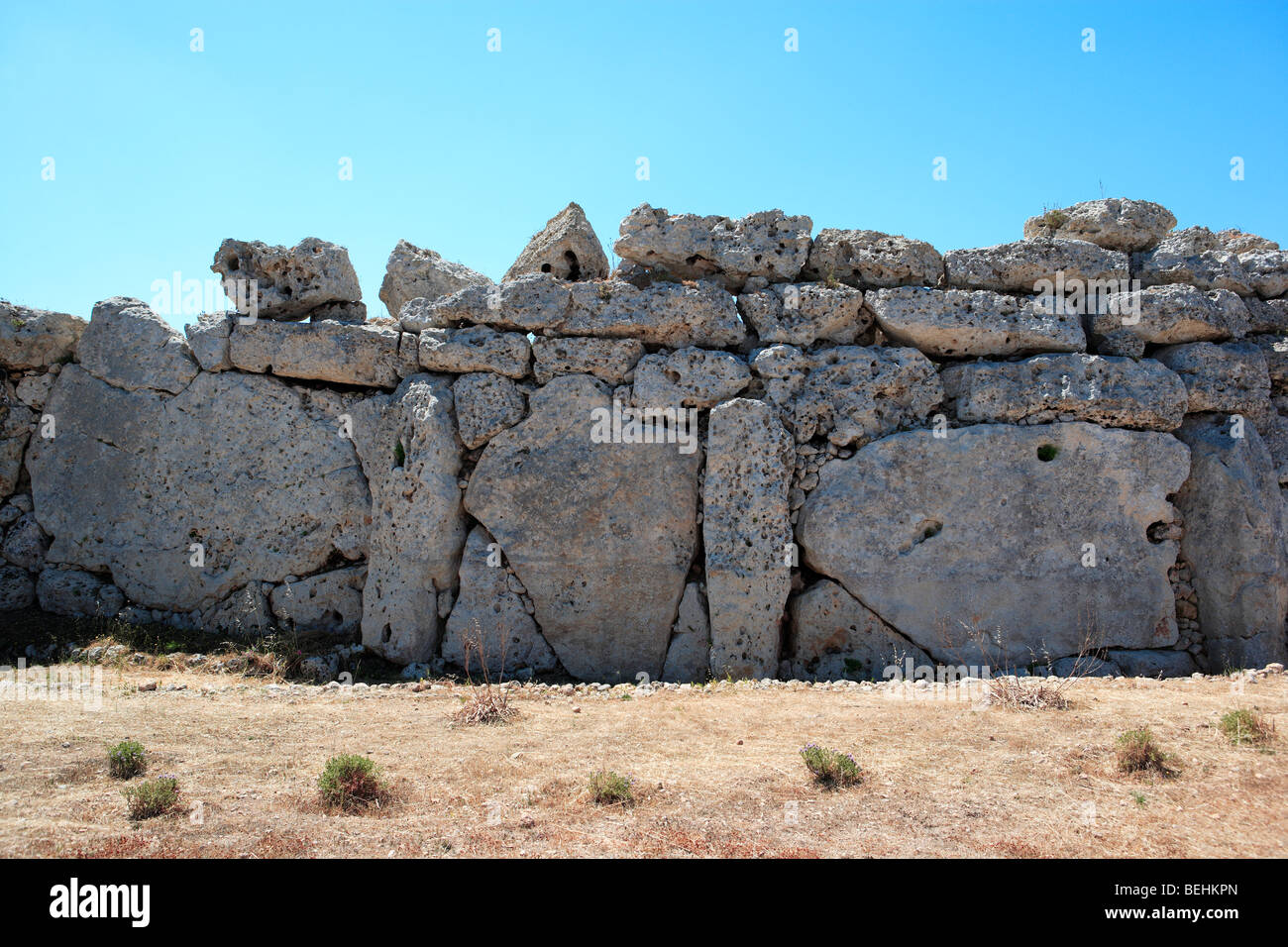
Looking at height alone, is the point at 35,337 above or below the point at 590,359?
above

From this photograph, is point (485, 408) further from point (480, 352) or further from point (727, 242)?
point (727, 242)

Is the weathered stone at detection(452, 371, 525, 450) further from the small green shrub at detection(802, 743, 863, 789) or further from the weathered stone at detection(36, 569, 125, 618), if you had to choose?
the small green shrub at detection(802, 743, 863, 789)

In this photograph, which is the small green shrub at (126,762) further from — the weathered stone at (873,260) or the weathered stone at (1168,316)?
the weathered stone at (1168,316)

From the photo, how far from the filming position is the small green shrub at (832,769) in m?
4.55

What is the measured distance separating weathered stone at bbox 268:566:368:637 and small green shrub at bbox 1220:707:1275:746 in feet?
23.5

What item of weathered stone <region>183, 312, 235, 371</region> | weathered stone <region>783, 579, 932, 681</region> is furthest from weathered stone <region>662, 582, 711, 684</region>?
weathered stone <region>183, 312, 235, 371</region>

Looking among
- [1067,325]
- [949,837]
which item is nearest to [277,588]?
[949,837]

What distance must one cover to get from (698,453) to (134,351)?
610 centimetres

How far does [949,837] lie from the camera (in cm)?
383

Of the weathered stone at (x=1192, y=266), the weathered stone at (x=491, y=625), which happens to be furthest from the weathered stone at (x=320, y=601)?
the weathered stone at (x=1192, y=266)

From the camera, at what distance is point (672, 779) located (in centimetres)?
472

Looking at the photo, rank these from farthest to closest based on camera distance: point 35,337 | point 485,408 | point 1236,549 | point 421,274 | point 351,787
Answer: point 421,274 < point 35,337 < point 485,408 < point 1236,549 < point 351,787

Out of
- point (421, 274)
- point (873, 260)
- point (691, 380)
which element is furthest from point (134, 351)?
point (873, 260)

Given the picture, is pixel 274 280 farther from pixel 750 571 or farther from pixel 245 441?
pixel 750 571
